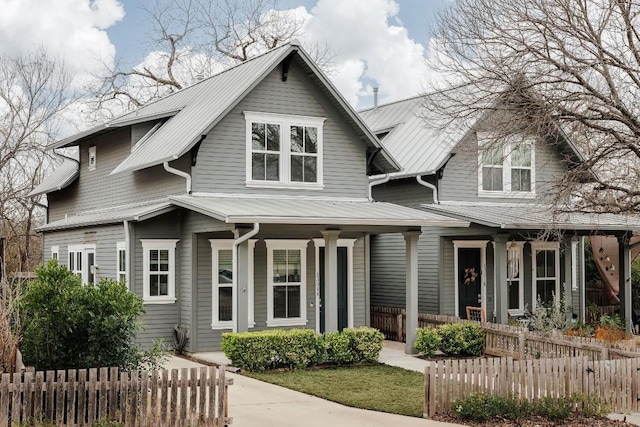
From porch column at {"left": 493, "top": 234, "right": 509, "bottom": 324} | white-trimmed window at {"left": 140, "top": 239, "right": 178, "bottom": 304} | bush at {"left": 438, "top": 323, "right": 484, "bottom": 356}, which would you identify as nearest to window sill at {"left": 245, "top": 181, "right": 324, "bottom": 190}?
white-trimmed window at {"left": 140, "top": 239, "right": 178, "bottom": 304}

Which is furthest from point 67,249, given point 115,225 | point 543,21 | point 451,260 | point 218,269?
point 543,21

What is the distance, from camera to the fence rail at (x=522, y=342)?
650 inches

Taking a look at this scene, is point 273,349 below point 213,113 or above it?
below

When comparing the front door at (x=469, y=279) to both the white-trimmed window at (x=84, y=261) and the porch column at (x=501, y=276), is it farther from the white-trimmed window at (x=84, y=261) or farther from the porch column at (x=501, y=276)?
the white-trimmed window at (x=84, y=261)

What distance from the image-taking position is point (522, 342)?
62.1 ft

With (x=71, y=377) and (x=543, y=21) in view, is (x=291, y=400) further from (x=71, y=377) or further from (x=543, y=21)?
(x=543, y=21)

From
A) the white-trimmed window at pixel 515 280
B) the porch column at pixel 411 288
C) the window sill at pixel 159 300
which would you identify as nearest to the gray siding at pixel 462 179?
the white-trimmed window at pixel 515 280

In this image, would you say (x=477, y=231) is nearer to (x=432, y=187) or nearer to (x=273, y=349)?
(x=432, y=187)

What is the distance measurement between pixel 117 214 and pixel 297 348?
24.6 ft

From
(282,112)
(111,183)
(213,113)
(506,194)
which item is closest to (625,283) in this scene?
(506,194)

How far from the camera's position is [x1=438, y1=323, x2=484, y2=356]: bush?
66.3 ft

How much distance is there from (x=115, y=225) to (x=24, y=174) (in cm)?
2044

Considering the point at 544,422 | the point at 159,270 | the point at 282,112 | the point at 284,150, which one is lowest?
the point at 544,422

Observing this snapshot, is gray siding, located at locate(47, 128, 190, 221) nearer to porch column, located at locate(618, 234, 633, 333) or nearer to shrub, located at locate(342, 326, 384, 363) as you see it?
shrub, located at locate(342, 326, 384, 363)
